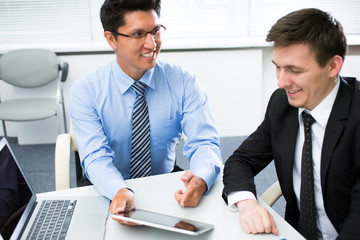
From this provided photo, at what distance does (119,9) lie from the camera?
1.68 m

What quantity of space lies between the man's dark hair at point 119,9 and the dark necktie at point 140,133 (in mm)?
281

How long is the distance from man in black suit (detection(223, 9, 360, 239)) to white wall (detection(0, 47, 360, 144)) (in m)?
2.49

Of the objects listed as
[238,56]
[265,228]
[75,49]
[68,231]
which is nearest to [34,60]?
[75,49]

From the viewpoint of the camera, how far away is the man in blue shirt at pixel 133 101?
1.65 meters

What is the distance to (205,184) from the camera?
1.35 meters

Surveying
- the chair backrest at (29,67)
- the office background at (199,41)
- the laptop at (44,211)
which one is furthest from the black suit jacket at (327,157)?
the chair backrest at (29,67)

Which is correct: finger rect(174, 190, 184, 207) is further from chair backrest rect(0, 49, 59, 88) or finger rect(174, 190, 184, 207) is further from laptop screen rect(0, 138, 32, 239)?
chair backrest rect(0, 49, 59, 88)

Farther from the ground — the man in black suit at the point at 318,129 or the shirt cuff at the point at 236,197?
the man in black suit at the point at 318,129

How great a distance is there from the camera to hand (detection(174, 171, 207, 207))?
4.06 ft

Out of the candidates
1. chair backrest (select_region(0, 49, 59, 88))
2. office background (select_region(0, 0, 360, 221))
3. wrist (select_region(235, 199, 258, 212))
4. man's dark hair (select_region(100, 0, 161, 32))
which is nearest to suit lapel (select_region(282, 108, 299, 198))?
wrist (select_region(235, 199, 258, 212))

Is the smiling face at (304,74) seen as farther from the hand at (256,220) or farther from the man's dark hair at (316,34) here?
the hand at (256,220)

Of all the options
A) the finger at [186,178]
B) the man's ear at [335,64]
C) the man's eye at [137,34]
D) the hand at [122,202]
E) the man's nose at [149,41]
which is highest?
the man's eye at [137,34]

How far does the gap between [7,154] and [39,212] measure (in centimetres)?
21

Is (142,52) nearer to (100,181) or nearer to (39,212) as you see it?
(100,181)
